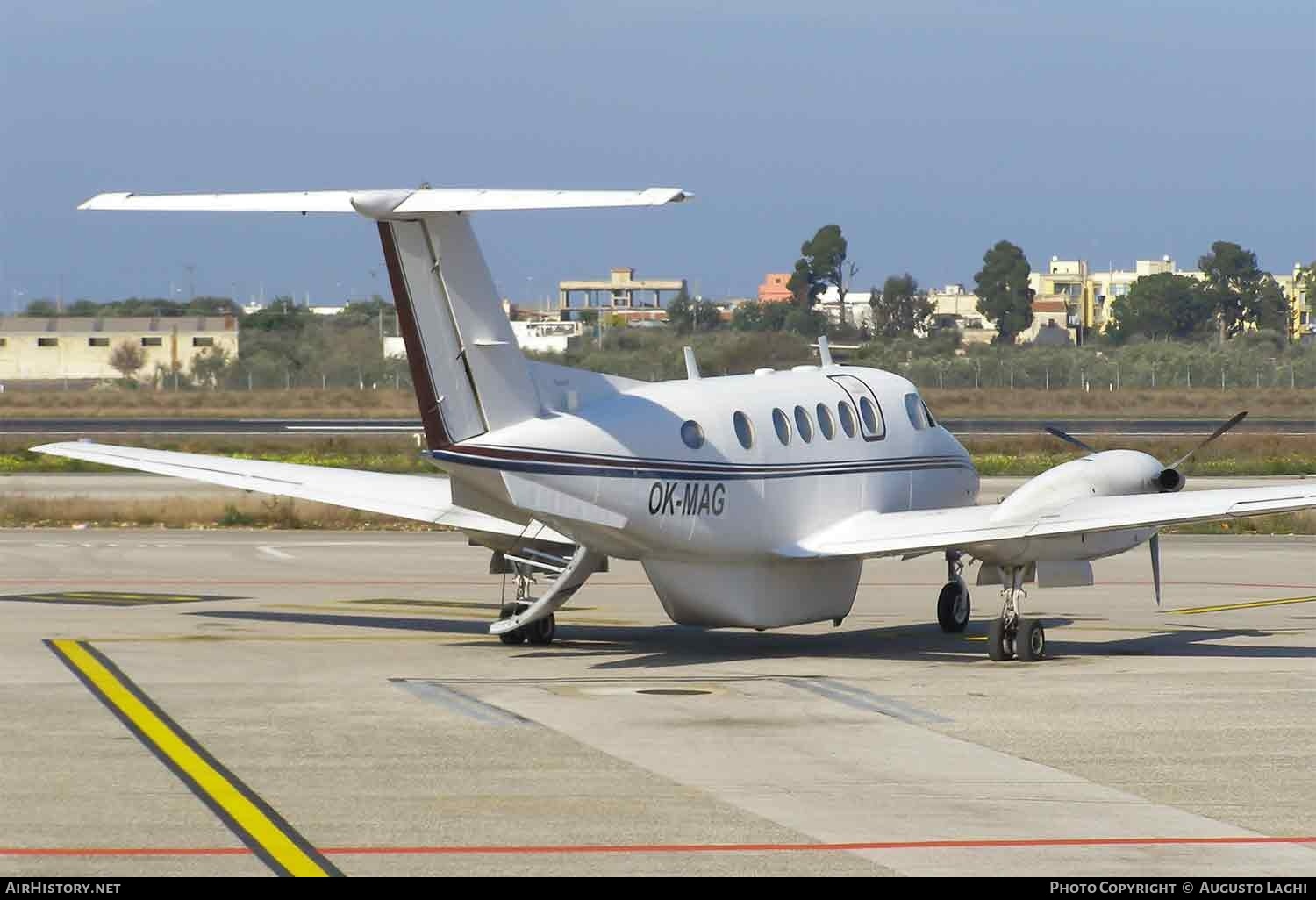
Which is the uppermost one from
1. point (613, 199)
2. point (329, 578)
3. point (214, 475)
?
point (613, 199)

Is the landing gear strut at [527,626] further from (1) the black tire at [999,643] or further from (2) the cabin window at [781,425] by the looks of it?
(1) the black tire at [999,643]

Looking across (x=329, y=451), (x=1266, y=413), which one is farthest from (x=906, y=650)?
(x=1266, y=413)

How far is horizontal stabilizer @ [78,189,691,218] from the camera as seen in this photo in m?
16.6

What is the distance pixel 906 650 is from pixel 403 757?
365 inches

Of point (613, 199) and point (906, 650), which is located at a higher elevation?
point (613, 199)

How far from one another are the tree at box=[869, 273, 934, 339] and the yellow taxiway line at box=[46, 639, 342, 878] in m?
102

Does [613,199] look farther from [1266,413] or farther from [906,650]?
[1266,413]

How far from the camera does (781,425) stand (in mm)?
21375

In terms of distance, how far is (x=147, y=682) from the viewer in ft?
57.8

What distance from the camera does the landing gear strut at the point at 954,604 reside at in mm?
23484

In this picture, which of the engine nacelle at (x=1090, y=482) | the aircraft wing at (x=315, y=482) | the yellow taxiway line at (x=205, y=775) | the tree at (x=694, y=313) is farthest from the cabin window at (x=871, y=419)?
the tree at (x=694, y=313)

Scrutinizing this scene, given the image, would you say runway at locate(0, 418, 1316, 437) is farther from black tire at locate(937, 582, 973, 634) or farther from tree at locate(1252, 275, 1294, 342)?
tree at locate(1252, 275, 1294, 342)

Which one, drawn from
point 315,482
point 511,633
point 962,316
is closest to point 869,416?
point 511,633

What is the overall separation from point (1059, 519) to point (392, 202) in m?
7.74
